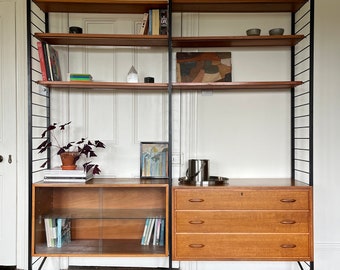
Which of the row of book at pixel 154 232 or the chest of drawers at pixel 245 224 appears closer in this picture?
the chest of drawers at pixel 245 224

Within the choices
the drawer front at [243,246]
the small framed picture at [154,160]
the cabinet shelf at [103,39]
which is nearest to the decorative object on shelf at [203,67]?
the cabinet shelf at [103,39]

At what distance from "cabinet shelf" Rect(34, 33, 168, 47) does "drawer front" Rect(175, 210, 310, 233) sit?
1.43 meters

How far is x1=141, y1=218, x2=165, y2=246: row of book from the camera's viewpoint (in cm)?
241

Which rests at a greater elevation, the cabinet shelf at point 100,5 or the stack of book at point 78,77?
the cabinet shelf at point 100,5

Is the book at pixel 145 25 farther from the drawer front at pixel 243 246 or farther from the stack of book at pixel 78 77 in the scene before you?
the drawer front at pixel 243 246

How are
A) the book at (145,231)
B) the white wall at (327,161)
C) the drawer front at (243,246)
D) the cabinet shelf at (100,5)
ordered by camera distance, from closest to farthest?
the drawer front at (243,246), the cabinet shelf at (100,5), the book at (145,231), the white wall at (327,161)

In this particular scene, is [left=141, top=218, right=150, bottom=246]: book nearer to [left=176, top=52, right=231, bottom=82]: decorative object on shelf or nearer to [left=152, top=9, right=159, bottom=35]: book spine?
[left=176, top=52, right=231, bottom=82]: decorative object on shelf

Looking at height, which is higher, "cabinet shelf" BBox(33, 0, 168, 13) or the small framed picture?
"cabinet shelf" BBox(33, 0, 168, 13)

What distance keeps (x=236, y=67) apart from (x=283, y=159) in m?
0.94

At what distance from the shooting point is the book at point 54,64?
7.89 feet

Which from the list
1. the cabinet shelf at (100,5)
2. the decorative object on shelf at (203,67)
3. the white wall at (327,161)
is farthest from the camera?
the white wall at (327,161)

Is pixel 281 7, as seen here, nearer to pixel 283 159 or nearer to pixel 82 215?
pixel 283 159

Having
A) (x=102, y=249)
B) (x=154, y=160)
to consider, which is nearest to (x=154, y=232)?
(x=102, y=249)

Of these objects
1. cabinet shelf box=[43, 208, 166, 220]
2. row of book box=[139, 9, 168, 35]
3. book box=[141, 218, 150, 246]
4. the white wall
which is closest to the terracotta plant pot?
cabinet shelf box=[43, 208, 166, 220]
